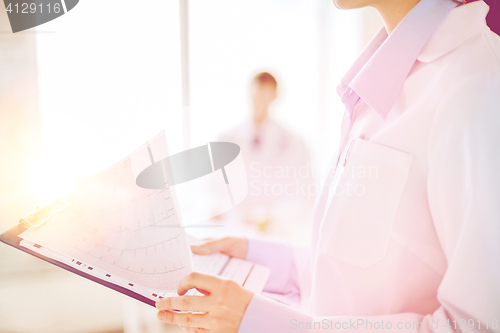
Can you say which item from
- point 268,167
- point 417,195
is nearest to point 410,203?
point 417,195

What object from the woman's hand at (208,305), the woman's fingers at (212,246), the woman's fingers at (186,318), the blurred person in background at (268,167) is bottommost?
the blurred person in background at (268,167)

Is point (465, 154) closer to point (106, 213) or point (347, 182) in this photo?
point (347, 182)

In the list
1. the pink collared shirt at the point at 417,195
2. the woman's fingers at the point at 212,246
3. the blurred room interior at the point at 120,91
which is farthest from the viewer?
the blurred room interior at the point at 120,91

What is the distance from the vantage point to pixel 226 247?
702 mm

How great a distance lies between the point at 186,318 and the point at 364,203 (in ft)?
1.17

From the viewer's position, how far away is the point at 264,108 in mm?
1810

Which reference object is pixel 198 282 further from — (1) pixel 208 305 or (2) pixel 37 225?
(2) pixel 37 225

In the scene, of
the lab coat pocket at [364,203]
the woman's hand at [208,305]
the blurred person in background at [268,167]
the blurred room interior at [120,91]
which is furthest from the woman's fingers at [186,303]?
the blurred person in background at [268,167]

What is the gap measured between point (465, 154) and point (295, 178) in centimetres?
160

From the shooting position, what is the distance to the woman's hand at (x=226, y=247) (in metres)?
0.68

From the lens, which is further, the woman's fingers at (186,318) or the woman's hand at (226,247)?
the woman's hand at (226,247)

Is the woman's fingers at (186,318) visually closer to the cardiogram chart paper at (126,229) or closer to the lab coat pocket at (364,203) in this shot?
the cardiogram chart paper at (126,229)

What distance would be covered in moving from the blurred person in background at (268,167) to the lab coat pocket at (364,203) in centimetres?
126

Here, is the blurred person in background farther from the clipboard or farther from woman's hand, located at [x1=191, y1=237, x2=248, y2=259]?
the clipboard
